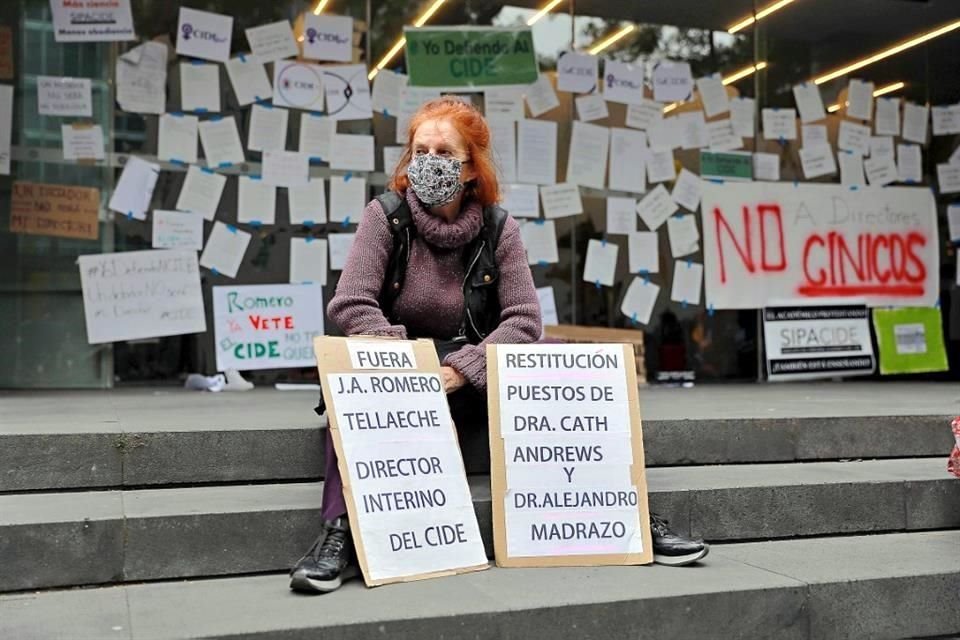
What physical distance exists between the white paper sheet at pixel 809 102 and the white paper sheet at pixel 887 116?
1.74 feet

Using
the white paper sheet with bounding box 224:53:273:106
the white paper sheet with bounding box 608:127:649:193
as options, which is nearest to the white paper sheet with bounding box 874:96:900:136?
the white paper sheet with bounding box 608:127:649:193

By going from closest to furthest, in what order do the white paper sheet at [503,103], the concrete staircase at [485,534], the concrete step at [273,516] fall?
the concrete staircase at [485,534] < the concrete step at [273,516] < the white paper sheet at [503,103]

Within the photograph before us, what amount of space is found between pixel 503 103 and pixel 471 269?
3909 millimetres

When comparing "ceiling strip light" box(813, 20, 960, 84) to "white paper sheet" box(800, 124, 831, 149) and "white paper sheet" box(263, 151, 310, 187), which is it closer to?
"white paper sheet" box(800, 124, 831, 149)

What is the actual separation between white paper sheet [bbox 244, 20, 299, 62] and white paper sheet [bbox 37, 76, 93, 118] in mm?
1141

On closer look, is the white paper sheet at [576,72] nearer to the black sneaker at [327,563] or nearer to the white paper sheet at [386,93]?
the white paper sheet at [386,93]

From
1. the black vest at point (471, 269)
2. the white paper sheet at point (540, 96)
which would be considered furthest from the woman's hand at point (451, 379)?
the white paper sheet at point (540, 96)

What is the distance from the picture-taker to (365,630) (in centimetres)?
283

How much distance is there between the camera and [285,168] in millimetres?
7152

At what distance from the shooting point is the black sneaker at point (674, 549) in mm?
3502

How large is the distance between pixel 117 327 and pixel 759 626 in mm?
4947

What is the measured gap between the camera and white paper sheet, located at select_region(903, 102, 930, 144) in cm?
858

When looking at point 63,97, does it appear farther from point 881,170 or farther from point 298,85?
point 881,170

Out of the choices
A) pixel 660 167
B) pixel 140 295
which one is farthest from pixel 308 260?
pixel 660 167
